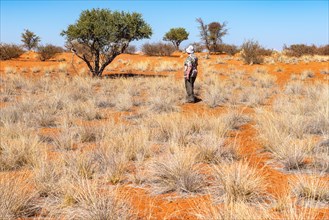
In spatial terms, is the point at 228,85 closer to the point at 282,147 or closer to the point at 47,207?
the point at 282,147

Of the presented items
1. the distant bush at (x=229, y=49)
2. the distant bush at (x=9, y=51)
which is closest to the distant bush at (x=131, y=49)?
the distant bush at (x=229, y=49)

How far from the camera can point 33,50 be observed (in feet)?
152

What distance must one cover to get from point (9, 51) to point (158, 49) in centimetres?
1645

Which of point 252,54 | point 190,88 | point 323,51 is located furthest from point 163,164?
point 323,51

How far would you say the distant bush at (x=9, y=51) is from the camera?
3210 cm

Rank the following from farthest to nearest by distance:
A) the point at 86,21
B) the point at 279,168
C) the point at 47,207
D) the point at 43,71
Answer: the point at 43,71 → the point at 86,21 → the point at 279,168 → the point at 47,207

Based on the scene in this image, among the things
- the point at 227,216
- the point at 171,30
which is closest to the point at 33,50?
the point at 171,30

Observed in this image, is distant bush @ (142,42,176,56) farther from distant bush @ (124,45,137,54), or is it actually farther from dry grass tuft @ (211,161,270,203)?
dry grass tuft @ (211,161,270,203)

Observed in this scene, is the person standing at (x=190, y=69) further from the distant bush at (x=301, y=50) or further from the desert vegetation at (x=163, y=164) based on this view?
the distant bush at (x=301, y=50)

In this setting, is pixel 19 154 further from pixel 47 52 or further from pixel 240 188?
pixel 47 52

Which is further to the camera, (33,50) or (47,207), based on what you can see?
(33,50)

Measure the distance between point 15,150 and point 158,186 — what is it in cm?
262

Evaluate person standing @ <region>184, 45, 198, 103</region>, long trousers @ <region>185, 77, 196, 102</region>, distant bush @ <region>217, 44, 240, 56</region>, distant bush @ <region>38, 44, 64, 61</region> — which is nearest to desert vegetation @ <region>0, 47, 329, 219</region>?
person standing @ <region>184, 45, 198, 103</region>

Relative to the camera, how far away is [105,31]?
19703mm
